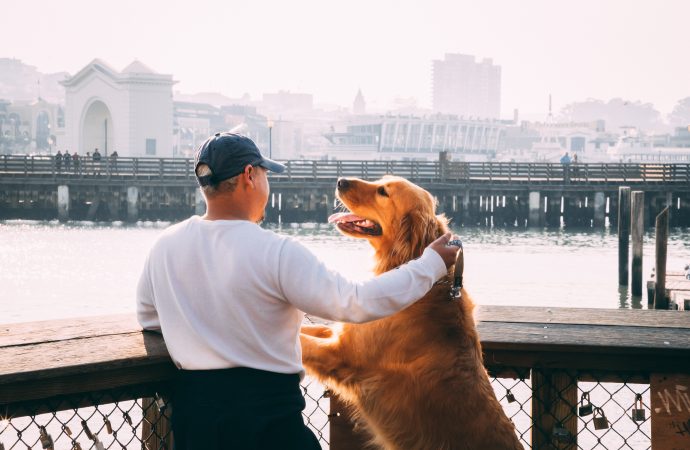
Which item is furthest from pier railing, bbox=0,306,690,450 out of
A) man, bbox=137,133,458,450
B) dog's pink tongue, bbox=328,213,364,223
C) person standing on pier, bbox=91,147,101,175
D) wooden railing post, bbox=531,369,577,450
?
person standing on pier, bbox=91,147,101,175

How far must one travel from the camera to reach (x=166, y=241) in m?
2.42

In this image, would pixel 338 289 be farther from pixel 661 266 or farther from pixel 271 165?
pixel 661 266

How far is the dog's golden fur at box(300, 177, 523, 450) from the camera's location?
2.65 m

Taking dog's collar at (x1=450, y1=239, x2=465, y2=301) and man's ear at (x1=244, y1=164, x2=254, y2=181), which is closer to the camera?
man's ear at (x1=244, y1=164, x2=254, y2=181)

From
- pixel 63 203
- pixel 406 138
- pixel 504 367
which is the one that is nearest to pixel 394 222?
pixel 504 367

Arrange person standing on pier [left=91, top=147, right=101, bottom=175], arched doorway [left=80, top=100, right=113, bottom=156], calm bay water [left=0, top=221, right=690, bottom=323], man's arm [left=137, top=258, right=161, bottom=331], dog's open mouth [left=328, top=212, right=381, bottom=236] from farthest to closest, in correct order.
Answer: arched doorway [left=80, top=100, right=113, bottom=156], person standing on pier [left=91, top=147, right=101, bottom=175], calm bay water [left=0, top=221, right=690, bottom=323], dog's open mouth [left=328, top=212, right=381, bottom=236], man's arm [left=137, top=258, right=161, bottom=331]

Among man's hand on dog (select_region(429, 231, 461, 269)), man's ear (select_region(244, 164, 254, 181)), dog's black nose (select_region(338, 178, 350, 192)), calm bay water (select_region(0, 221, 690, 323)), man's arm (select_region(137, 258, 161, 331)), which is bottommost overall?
calm bay water (select_region(0, 221, 690, 323))

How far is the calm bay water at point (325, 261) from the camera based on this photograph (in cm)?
2145

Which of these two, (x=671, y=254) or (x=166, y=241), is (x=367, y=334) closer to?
(x=166, y=241)

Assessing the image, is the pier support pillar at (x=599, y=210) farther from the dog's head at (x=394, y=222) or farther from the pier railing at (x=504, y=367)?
the pier railing at (x=504, y=367)

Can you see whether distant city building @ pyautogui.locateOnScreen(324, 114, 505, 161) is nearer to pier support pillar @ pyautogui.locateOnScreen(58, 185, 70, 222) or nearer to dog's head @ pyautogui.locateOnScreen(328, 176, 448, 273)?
pier support pillar @ pyautogui.locateOnScreen(58, 185, 70, 222)

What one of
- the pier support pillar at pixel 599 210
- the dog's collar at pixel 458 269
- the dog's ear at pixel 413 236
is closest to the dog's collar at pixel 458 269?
the dog's collar at pixel 458 269

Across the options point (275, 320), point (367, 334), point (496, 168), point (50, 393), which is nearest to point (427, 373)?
point (367, 334)

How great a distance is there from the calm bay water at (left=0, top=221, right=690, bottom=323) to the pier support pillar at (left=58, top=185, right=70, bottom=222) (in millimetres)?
566
